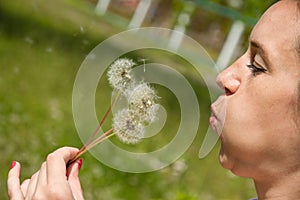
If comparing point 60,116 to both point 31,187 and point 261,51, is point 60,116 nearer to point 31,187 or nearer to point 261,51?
point 31,187

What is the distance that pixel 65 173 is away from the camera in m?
0.95

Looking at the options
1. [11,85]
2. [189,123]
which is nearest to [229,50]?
[11,85]

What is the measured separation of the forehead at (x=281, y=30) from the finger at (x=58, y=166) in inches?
12.8

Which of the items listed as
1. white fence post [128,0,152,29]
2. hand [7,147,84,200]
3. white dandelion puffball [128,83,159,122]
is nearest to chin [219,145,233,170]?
white dandelion puffball [128,83,159,122]

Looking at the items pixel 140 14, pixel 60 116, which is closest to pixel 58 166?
pixel 60 116

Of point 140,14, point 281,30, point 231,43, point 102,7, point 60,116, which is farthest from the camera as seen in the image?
point 231,43

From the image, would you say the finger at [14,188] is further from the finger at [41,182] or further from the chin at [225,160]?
the chin at [225,160]

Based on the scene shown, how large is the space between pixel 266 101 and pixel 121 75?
0.22 m

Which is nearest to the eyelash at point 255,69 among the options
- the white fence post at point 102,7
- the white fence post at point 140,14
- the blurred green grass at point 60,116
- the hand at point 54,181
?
the hand at point 54,181

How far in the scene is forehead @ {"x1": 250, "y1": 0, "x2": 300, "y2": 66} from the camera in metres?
0.90

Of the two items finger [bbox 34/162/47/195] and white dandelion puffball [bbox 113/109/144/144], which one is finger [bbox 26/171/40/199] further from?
white dandelion puffball [bbox 113/109/144/144]

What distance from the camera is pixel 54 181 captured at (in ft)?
3.03

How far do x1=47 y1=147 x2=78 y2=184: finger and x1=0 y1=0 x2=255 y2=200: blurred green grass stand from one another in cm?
127

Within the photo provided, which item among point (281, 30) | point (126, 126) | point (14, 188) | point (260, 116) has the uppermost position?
point (281, 30)
